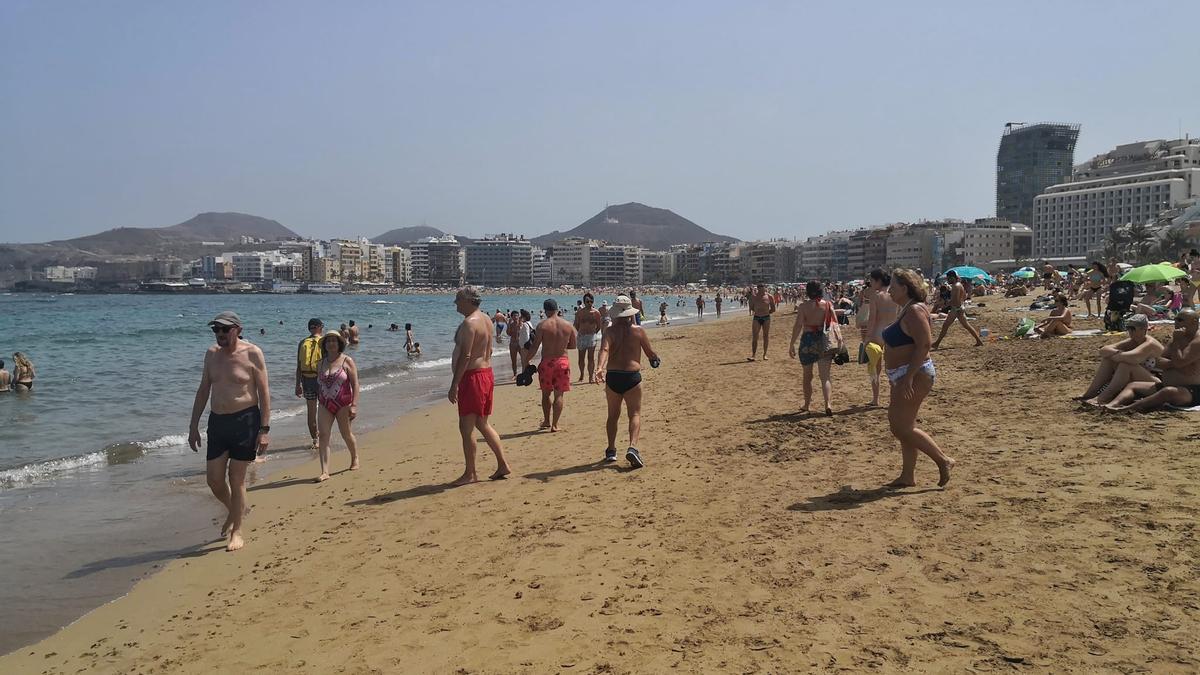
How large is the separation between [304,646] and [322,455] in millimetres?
4011

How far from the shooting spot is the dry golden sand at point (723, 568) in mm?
3266

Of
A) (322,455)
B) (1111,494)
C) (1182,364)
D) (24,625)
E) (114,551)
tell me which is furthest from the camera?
(322,455)

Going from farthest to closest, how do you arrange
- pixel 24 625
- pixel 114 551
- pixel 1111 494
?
pixel 114 551
pixel 1111 494
pixel 24 625

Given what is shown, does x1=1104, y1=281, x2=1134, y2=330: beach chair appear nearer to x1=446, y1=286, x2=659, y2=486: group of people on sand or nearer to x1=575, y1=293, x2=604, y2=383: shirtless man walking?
x1=575, y1=293, x2=604, y2=383: shirtless man walking

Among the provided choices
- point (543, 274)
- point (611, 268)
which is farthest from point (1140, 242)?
point (543, 274)

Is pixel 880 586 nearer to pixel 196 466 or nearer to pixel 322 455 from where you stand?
pixel 322 455

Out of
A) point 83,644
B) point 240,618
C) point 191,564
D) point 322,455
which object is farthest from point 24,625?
point 322,455

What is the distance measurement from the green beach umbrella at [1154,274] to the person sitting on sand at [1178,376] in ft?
28.6

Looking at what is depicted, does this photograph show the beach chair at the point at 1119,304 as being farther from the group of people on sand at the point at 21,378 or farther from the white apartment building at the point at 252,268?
the white apartment building at the point at 252,268

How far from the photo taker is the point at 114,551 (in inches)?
226

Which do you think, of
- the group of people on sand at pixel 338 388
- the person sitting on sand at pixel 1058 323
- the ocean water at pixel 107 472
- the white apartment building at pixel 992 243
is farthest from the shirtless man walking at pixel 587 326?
the white apartment building at pixel 992 243

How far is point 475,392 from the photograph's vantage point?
6.21m

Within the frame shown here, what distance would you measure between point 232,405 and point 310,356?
3.16m

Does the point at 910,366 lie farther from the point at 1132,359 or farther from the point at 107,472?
the point at 107,472
